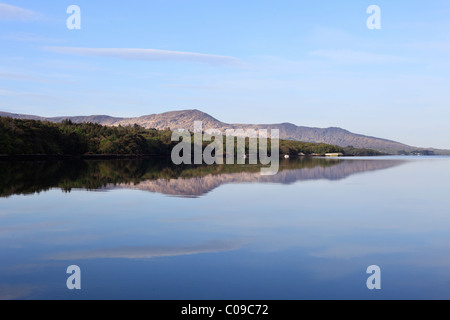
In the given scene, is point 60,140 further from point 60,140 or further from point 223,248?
point 223,248

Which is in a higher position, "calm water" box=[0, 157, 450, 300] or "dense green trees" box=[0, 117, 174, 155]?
"dense green trees" box=[0, 117, 174, 155]

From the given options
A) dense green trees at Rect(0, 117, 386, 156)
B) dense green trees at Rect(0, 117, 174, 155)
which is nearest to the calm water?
dense green trees at Rect(0, 117, 386, 156)

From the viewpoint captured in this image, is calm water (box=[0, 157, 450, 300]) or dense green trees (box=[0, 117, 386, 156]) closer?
calm water (box=[0, 157, 450, 300])

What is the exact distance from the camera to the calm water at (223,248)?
11906mm

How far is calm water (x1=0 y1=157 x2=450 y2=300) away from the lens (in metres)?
11.9

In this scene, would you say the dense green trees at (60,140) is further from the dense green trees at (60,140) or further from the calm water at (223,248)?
the calm water at (223,248)

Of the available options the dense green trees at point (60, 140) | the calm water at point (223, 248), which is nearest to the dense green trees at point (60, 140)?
the dense green trees at point (60, 140)

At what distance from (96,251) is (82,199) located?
58.1ft

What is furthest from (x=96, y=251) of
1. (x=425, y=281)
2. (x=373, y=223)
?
(x=373, y=223)

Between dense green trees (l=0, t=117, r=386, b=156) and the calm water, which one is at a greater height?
dense green trees (l=0, t=117, r=386, b=156)

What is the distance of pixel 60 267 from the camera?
45.4 feet

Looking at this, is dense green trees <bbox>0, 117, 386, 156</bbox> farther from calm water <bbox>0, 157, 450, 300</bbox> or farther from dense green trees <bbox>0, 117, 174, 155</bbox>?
calm water <bbox>0, 157, 450, 300</bbox>

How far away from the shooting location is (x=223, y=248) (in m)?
16.7

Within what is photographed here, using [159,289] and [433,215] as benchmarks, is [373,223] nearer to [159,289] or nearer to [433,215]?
[433,215]
